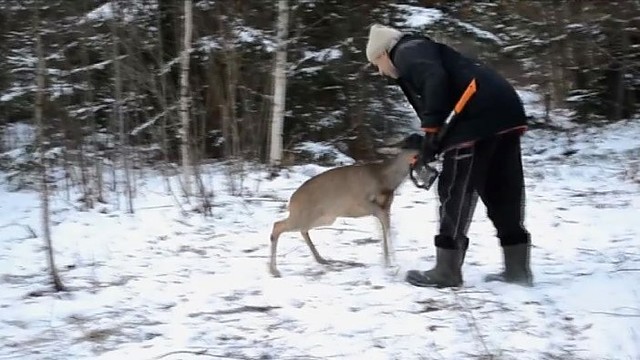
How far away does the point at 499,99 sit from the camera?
5297 millimetres

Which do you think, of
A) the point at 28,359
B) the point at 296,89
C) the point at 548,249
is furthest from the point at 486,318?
the point at 296,89

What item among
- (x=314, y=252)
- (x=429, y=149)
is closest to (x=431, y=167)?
(x=429, y=149)

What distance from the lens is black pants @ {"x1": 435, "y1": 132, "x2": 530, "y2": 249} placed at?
210 inches

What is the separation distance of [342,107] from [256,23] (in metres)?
2.07

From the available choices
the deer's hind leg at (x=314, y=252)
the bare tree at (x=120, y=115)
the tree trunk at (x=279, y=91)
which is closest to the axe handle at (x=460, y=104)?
the deer's hind leg at (x=314, y=252)

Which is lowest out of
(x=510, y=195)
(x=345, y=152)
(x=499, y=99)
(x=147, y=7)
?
(x=345, y=152)

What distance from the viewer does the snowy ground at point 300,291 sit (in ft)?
14.7

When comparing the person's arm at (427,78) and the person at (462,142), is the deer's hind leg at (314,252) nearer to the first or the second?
the person at (462,142)

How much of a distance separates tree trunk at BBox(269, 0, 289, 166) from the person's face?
6.30m

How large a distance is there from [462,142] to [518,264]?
36.3 inches

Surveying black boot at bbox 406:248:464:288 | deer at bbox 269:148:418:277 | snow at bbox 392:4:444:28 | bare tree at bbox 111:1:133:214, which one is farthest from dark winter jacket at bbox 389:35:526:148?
snow at bbox 392:4:444:28

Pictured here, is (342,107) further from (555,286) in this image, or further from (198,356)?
(198,356)

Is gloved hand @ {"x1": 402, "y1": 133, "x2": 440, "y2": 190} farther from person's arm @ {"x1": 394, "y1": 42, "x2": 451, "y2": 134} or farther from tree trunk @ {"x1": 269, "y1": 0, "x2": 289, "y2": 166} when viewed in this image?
tree trunk @ {"x1": 269, "y1": 0, "x2": 289, "y2": 166}

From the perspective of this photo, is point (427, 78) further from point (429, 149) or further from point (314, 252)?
point (314, 252)
